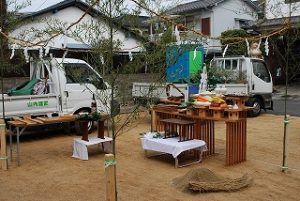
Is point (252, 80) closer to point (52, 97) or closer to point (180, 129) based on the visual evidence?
point (180, 129)

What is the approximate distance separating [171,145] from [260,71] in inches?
274

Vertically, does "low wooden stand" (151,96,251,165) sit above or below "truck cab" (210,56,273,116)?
below

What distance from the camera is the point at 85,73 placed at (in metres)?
5.36

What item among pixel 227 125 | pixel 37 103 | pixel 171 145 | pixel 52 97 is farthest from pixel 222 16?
pixel 171 145

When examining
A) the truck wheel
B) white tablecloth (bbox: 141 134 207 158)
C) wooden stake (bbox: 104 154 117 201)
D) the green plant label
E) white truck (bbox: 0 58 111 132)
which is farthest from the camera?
the truck wheel

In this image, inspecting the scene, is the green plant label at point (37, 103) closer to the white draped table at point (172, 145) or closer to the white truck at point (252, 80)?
the white draped table at point (172, 145)

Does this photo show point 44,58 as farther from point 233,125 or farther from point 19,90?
point 233,125

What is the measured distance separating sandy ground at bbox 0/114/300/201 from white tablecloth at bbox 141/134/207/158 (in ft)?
0.91

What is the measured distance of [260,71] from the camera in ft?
40.4

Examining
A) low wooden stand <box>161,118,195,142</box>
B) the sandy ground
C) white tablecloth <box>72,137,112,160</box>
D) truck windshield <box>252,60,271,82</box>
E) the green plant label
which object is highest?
truck windshield <box>252,60,271,82</box>

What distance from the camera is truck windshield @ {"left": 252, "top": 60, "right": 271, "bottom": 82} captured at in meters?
12.2

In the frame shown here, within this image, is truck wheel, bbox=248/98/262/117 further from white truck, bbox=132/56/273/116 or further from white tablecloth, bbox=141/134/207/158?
white tablecloth, bbox=141/134/207/158

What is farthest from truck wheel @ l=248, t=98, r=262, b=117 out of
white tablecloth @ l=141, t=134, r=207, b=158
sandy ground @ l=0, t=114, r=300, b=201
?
white tablecloth @ l=141, t=134, r=207, b=158

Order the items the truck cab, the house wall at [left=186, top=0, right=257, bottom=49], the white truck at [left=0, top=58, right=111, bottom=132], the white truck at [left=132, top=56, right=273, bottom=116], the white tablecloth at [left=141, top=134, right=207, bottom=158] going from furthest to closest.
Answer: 1. the house wall at [left=186, top=0, right=257, bottom=49]
2. the truck cab
3. the white truck at [left=132, top=56, right=273, bottom=116]
4. the white truck at [left=0, top=58, right=111, bottom=132]
5. the white tablecloth at [left=141, top=134, right=207, bottom=158]
